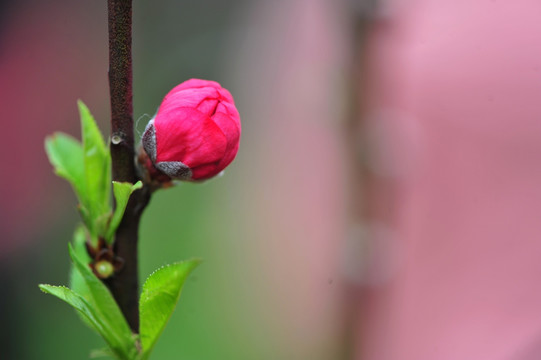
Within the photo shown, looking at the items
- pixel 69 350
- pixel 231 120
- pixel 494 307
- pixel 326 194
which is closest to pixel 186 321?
pixel 69 350

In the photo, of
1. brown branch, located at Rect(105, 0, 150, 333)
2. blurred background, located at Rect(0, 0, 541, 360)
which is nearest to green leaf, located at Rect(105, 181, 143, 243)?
brown branch, located at Rect(105, 0, 150, 333)

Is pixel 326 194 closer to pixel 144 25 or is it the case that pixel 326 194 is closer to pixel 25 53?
pixel 144 25

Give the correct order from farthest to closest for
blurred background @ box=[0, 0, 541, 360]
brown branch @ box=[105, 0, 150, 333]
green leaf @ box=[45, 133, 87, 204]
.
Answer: blurred background @ box=[0, 0, 541, 360], green leaf @ box=[45, 133, 87, 204], brown branch @ box=[105, 0, 150, 333]

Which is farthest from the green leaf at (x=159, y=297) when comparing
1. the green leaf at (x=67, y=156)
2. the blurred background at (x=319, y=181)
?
the blurred background at (x=319, y=181)

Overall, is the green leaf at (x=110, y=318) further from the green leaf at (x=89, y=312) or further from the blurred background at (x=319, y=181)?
the blurred background at (x=319, y=181)

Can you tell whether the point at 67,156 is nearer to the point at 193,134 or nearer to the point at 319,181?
the point at 193,134

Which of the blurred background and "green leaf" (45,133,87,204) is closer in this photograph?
"green leaf" (45,133,87,204)

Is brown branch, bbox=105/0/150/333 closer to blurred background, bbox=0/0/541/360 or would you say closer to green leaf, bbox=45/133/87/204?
green leaf, bbox=45/133/87/204

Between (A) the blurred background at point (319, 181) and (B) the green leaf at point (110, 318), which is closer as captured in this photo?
(B) the green leaf at point (110, 318)
